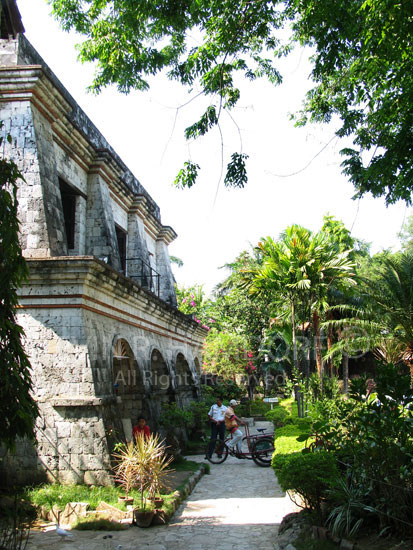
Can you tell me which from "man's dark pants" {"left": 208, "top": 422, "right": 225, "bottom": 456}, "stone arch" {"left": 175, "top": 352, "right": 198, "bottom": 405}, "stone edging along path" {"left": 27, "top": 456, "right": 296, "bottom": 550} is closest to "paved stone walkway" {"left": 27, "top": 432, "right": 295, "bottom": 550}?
"stone edging along path" {"left": 27, "top": 456, "right": 296, "bottom": 550}

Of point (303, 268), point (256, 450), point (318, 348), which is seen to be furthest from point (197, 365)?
point (303, 268)

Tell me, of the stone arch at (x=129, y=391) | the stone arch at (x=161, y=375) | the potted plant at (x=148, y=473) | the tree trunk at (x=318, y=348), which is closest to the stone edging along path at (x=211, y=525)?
the potted plant at (x=148, y=473)

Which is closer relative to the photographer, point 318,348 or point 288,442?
point 288,442

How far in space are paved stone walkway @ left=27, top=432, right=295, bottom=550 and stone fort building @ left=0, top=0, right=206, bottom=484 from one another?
3.92 ft

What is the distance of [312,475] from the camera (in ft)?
16.0

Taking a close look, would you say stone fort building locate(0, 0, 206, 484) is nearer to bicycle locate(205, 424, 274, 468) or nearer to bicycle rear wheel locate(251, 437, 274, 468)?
bicycle locate(205, 424, 274, 468)

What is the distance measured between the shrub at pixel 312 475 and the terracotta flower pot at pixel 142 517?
207 cm

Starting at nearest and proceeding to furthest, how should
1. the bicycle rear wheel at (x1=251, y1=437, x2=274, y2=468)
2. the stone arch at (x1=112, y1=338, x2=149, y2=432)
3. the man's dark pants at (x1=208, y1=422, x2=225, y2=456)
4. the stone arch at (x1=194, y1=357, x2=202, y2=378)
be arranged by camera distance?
the stone arch at (x1=112, y1=338, x2=149, y2=432), the bicycle rear wheel at (x1=251, y1=437, x2=274, y2=468), the man's dark pants at (x1=208, y1=422, x2=225, y2=456), the stone arch at (x1=194, y1=357, x2=202, y2=378)

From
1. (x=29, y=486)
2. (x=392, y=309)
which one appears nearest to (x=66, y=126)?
(x=29, y=486)

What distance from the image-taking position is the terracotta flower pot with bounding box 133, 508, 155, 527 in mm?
6133

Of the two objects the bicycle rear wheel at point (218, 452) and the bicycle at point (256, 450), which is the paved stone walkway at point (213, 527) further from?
the bicycle rear wheel at point (218, 452)

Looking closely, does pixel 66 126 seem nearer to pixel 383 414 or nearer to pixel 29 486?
pixel 29 486

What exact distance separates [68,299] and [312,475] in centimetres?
431

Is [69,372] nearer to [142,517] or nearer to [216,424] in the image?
[142,517]
